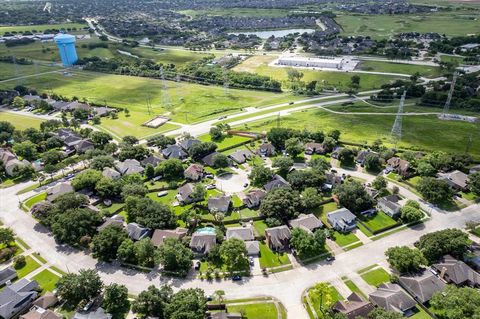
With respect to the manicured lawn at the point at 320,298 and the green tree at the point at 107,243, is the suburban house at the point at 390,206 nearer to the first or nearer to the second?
the manicured lawn at the point at 320,298

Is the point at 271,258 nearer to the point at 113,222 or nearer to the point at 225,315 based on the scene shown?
the point at 225,315

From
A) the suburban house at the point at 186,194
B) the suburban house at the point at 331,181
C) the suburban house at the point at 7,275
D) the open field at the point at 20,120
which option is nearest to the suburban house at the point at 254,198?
the suburban house at the point at 186,194

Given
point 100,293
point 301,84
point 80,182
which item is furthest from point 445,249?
point 301,84

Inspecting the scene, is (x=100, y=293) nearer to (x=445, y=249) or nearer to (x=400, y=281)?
(x=400, y=281)

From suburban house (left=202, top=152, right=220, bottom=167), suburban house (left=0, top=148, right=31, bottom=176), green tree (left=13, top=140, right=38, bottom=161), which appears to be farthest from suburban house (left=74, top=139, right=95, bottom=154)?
suburban house (left=202, top=152, right=220, bottom=167)

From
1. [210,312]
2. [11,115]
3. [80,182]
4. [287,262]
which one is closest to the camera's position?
[210,312]

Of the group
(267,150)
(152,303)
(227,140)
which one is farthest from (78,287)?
(227,140)

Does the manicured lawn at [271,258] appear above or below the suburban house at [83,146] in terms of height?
below
